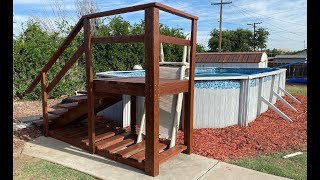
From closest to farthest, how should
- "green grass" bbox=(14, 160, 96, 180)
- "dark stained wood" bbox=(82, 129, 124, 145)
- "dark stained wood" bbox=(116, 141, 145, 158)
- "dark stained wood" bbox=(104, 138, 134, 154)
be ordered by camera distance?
"green grass" bbox=(14, 160, 96, 180) → "dark stained wood" bbox=(116, 141, 145, 158) → "dark stained wood" bbox=(104, 138, 134, 154) → "dark stained wood" bbox=(82, 129, 124, 145)

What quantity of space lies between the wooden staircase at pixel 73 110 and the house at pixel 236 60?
39.9 ft

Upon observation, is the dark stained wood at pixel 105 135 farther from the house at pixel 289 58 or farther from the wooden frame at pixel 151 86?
the house at pixel 289 58

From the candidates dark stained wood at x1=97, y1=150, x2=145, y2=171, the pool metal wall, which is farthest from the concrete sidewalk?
the pool metal wall

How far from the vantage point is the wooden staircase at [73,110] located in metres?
4.73

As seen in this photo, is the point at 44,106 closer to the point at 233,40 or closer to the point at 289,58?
the point at 289,58

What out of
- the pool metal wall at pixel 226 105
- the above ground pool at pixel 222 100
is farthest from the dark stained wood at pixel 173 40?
the pool metal wall at pixel 226 105

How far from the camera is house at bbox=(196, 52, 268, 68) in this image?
15.4 m

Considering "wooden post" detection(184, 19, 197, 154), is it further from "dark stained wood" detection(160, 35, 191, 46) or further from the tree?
the tree

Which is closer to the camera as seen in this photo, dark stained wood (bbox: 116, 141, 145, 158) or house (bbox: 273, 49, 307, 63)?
dark stained wood (bbox: 116, 141, 145, 158)

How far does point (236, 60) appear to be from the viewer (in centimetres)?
1576

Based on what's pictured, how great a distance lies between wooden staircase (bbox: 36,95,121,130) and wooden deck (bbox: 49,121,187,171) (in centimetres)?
20

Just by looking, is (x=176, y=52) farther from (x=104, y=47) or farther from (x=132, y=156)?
(x=132, y=156)
